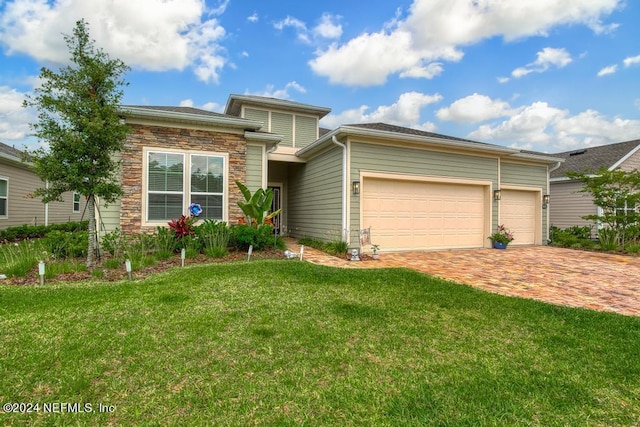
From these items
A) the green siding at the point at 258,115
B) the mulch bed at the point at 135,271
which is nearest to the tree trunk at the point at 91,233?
the mulch bed at the point at 135,271

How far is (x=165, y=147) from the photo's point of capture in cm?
826

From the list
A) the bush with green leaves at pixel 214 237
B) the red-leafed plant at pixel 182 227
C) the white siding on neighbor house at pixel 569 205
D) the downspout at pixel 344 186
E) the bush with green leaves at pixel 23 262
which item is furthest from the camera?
the white siding on neighbor house at pixel 569 205

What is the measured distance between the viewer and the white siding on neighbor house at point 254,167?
926 cm

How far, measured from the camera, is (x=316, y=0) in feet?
35.8

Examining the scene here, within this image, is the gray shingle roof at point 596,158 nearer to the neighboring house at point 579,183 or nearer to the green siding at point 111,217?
the neighboring house at point 579,183

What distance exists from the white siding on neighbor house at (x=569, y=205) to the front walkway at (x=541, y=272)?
5.60 metres

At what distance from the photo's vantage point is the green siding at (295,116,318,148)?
43.8ft

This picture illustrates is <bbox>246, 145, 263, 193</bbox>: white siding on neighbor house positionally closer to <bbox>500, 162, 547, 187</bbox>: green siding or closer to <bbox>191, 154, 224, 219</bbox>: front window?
<bbox>191, 154, 224, 219</bbox>: front window

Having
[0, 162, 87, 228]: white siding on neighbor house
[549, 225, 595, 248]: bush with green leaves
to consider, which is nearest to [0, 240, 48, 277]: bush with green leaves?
[0, 162, 87, 228]: white siding on neighbor house

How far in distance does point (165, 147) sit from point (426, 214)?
7918mm

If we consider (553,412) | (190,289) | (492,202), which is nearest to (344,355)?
(553,412)

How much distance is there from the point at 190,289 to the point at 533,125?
21043 mm

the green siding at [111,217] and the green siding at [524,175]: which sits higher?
the green siding at [524,175]

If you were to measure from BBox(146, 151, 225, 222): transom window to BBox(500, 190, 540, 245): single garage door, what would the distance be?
1000 centimetres
